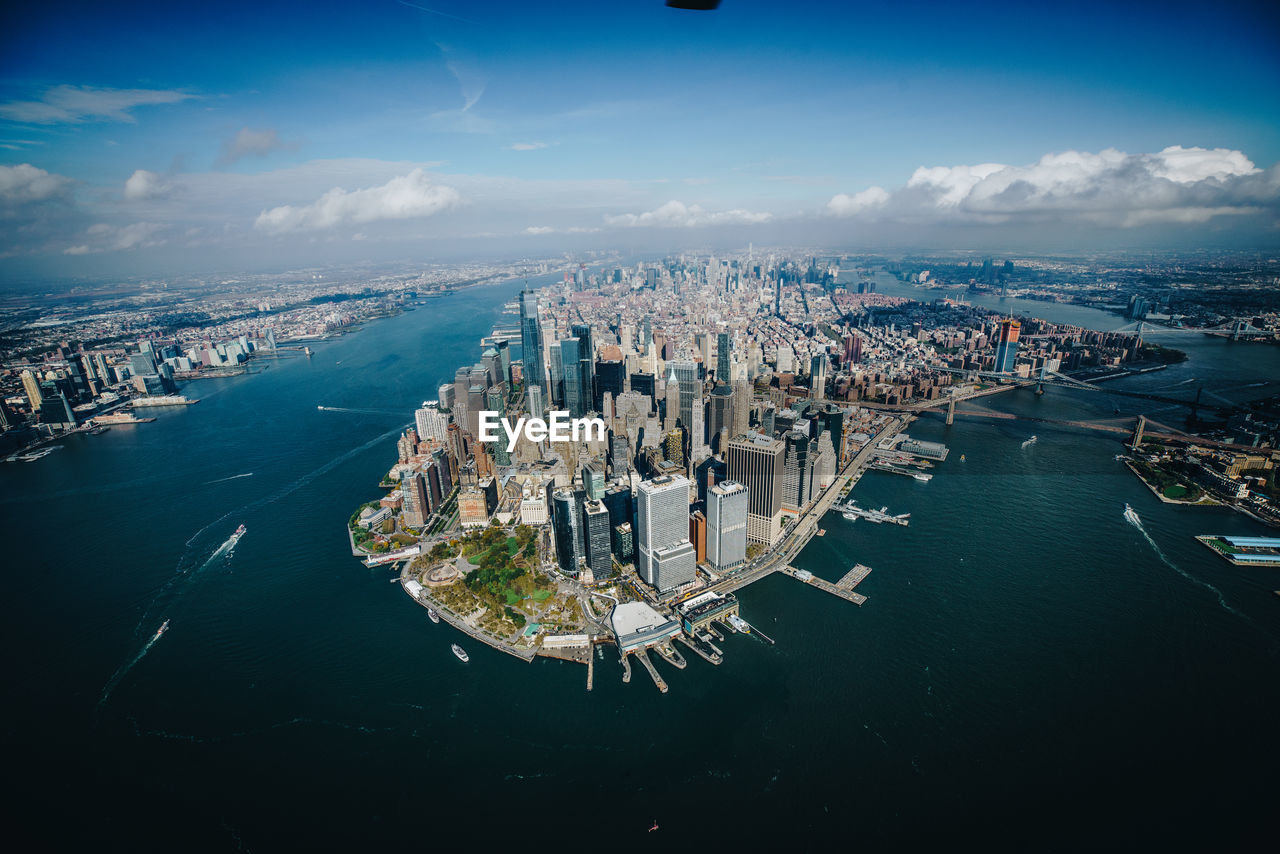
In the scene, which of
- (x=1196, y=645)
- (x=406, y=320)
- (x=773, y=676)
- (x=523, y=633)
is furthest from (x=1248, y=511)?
(x=406, y=320)

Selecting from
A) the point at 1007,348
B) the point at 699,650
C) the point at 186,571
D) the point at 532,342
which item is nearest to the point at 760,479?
the point at 699,650

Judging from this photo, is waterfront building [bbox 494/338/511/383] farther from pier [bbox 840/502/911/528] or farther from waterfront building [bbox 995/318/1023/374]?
waterfront building [bbox 995/318/1023/374]

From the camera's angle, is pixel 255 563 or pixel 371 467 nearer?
pixel 255 563

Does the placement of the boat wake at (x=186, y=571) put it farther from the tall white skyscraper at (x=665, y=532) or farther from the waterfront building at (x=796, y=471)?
the waterfront building at (x=796, y=471)

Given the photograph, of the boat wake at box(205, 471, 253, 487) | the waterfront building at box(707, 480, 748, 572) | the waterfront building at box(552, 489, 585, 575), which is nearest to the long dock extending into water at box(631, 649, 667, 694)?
the waterfront building at box(552, 489, 585, 575)

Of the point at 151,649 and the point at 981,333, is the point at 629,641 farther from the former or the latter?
the point at 981,333

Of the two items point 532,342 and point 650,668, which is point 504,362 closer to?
point 532,342
